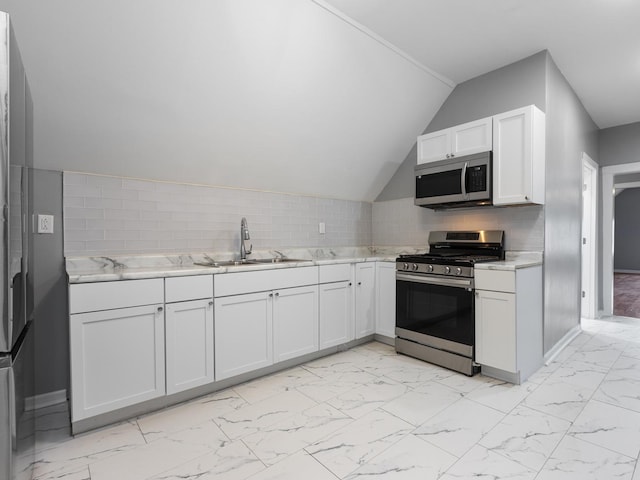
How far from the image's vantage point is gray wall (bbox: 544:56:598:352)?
293 centimetres

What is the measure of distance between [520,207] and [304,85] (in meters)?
2.10

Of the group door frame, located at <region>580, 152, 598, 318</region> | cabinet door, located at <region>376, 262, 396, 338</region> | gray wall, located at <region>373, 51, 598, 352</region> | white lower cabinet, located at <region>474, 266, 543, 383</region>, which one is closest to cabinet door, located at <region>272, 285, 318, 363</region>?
cabinet door, located at <region>376, 262, 396, 338</region>

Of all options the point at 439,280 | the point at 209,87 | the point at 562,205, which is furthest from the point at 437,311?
the point at 209,87

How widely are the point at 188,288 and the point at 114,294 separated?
416mm

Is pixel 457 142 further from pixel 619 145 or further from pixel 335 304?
pixel 619 145

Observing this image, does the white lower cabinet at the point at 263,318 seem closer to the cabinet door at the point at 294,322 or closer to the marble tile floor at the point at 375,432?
the cabinet door at the point at 294,322

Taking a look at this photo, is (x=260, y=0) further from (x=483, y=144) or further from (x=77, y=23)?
(x=483, y=144)

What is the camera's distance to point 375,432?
6.21 ft

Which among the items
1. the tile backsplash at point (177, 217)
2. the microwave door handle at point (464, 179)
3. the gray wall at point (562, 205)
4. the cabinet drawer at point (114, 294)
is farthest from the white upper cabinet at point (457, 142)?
the cabinet drawer at point (114, 294)

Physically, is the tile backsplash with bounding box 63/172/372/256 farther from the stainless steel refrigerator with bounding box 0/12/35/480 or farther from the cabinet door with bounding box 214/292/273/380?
the stainless steel refrigerator with bounding box 0/12/35/480

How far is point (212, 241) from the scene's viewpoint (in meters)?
2.94

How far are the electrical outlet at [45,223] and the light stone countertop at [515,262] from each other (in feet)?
9.84

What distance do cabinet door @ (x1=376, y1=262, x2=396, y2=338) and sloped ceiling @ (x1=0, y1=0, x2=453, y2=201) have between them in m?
1.20

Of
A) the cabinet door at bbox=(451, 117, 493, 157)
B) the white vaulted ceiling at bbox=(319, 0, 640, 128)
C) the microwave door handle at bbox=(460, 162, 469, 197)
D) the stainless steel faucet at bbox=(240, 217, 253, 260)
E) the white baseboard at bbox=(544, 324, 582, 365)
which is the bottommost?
the white baseboard at bbox=(544, 324, 582, 365)
